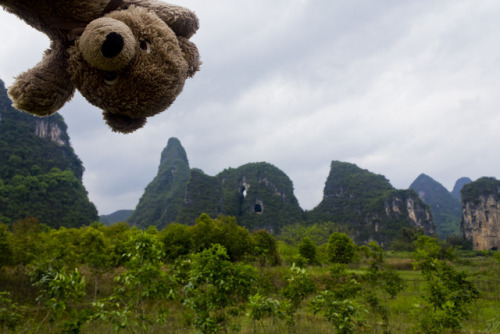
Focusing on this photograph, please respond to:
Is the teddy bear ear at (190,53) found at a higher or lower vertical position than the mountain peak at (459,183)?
lower

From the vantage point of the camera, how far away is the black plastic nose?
0.64 metres

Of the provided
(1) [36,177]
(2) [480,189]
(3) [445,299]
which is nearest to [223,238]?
(3) [445,299]

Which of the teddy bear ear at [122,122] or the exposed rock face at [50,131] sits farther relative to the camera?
the exposed rock face at [50,131]

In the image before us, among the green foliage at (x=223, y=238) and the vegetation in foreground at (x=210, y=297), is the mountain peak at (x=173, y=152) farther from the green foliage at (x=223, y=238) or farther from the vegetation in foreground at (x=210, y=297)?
the vegetation in foreground at (x=210, y=297)

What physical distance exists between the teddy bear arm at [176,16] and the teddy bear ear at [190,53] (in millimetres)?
29

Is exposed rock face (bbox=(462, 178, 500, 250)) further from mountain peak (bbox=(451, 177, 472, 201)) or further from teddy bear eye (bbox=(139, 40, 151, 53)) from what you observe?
mountain peak (bbox=(451, 177, 472, 201))

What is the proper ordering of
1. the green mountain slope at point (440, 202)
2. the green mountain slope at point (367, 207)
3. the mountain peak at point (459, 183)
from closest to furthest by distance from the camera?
1. the green mountain slope at point (367, 207)
2. the green mountain slope at point (440, 202)
3. the mountain peak at point (459, 183)

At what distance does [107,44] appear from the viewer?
64cm

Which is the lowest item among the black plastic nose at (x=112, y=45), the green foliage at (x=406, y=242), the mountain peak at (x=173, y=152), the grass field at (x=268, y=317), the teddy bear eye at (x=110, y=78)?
the green foliage at (x=406, y=242)

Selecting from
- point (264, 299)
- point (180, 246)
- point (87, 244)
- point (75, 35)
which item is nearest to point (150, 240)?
point (264, 299)

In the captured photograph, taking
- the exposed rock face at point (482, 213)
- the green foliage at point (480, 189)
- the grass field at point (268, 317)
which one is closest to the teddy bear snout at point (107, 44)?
the grass field at point (268, 317)

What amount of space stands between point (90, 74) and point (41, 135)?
160 feet

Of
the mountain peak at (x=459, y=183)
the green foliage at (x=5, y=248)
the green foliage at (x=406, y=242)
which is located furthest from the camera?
the mountain peak at (x=459, y=183)

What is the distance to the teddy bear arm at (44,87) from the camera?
732mm
